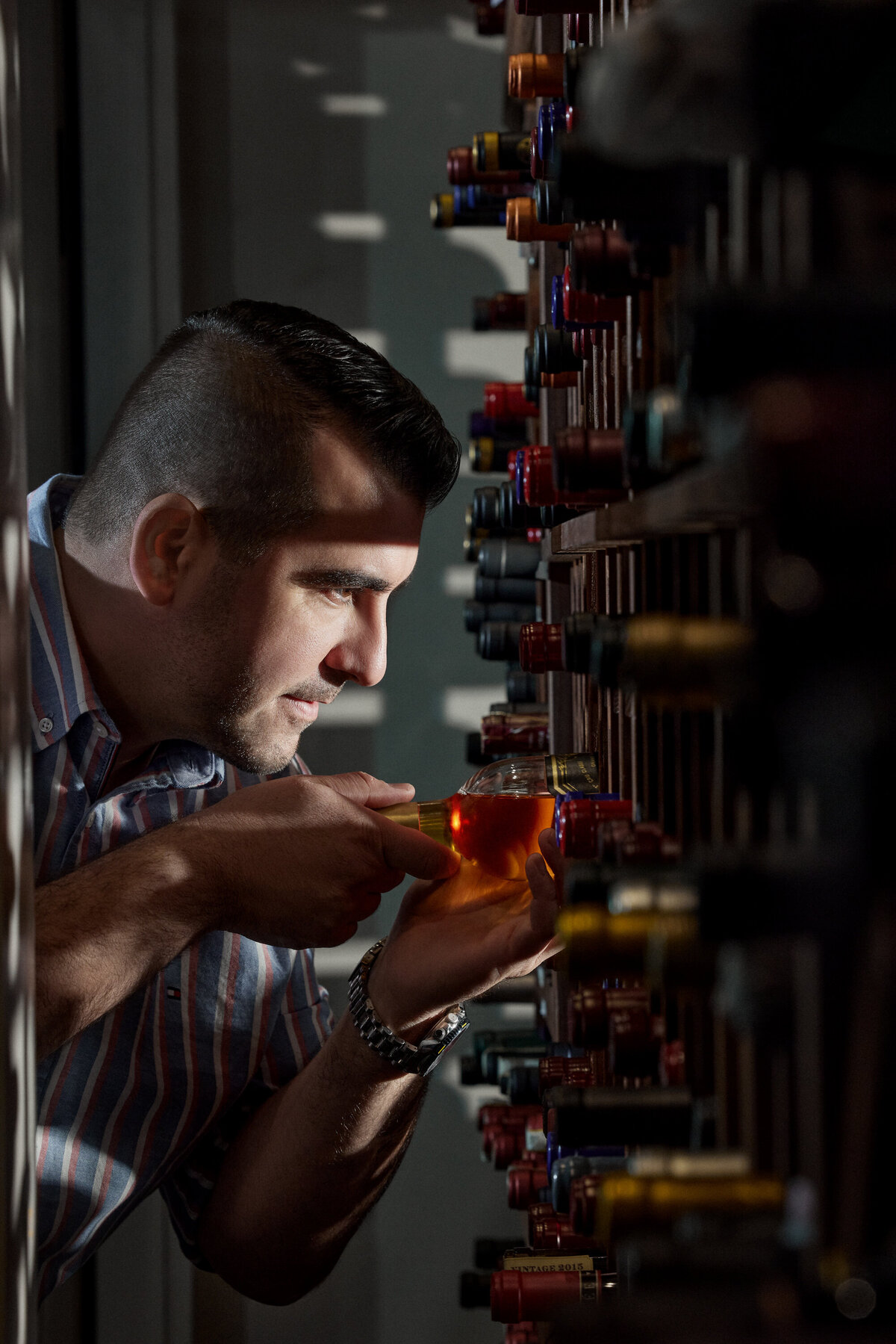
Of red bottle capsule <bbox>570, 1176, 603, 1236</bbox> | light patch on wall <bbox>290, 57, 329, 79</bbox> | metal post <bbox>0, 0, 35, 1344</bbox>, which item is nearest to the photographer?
metal post <bbox>0, 0, 35, 1344</bbox>

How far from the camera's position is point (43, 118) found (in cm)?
194

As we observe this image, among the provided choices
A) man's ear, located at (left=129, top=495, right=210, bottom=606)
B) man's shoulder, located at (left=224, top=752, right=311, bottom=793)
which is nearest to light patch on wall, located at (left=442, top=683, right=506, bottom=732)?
man's shoulder, located at (left=224, top=752, right=311, bottom=793)

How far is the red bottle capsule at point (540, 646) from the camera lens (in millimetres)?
1110

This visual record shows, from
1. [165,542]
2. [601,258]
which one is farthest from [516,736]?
[601,258]

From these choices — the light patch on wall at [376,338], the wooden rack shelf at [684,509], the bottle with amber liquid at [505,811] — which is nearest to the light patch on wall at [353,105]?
the light patch on wall at [376,338]

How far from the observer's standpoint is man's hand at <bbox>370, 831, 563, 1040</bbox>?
96cm

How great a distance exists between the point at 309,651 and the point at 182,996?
1.44 ft

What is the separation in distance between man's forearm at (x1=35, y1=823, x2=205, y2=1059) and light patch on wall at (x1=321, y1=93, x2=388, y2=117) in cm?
153

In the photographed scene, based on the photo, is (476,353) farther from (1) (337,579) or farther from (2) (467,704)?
(1) (337,579)

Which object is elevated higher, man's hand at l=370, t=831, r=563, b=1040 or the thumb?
the thumb

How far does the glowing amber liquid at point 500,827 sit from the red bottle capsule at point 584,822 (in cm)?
17

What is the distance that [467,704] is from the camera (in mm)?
2148

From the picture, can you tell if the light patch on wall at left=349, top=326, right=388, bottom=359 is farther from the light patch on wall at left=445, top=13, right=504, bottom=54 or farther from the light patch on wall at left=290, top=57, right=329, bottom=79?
the light patch on wall at left=445, top=13, right=504, bottom=54

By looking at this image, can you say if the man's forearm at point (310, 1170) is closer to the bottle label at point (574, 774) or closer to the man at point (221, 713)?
the man at point (221, 713)
